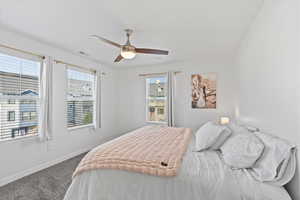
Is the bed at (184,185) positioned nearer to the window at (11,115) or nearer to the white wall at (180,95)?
the window at (11,115)

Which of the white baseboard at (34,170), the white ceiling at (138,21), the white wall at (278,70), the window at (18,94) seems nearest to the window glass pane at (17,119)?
the window at (18,94)

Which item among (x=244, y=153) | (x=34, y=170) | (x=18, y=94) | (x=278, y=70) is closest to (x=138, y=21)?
(x=278, y=70)

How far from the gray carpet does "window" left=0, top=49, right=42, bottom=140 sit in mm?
764

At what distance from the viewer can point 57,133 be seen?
3.22 m

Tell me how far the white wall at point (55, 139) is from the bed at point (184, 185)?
5.82ft

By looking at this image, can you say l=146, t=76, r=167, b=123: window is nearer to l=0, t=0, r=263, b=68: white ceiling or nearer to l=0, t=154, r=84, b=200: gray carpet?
l=0, t=0, r=263, b=68: white ceiling

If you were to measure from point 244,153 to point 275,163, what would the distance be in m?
0.23

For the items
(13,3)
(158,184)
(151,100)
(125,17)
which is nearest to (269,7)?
(125,17)

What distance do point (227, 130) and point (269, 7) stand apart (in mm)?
1437

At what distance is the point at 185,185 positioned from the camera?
1.22 m

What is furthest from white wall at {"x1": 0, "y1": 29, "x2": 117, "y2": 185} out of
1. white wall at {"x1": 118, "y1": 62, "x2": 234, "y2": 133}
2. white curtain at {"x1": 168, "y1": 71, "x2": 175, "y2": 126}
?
white curtain at {"x1": 168, "y1": 71, "x2": 175, "y2": 126}

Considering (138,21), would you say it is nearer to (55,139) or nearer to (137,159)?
(137,159)

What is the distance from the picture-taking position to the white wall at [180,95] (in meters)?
3.81

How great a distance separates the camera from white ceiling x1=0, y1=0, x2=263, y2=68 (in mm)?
1818
